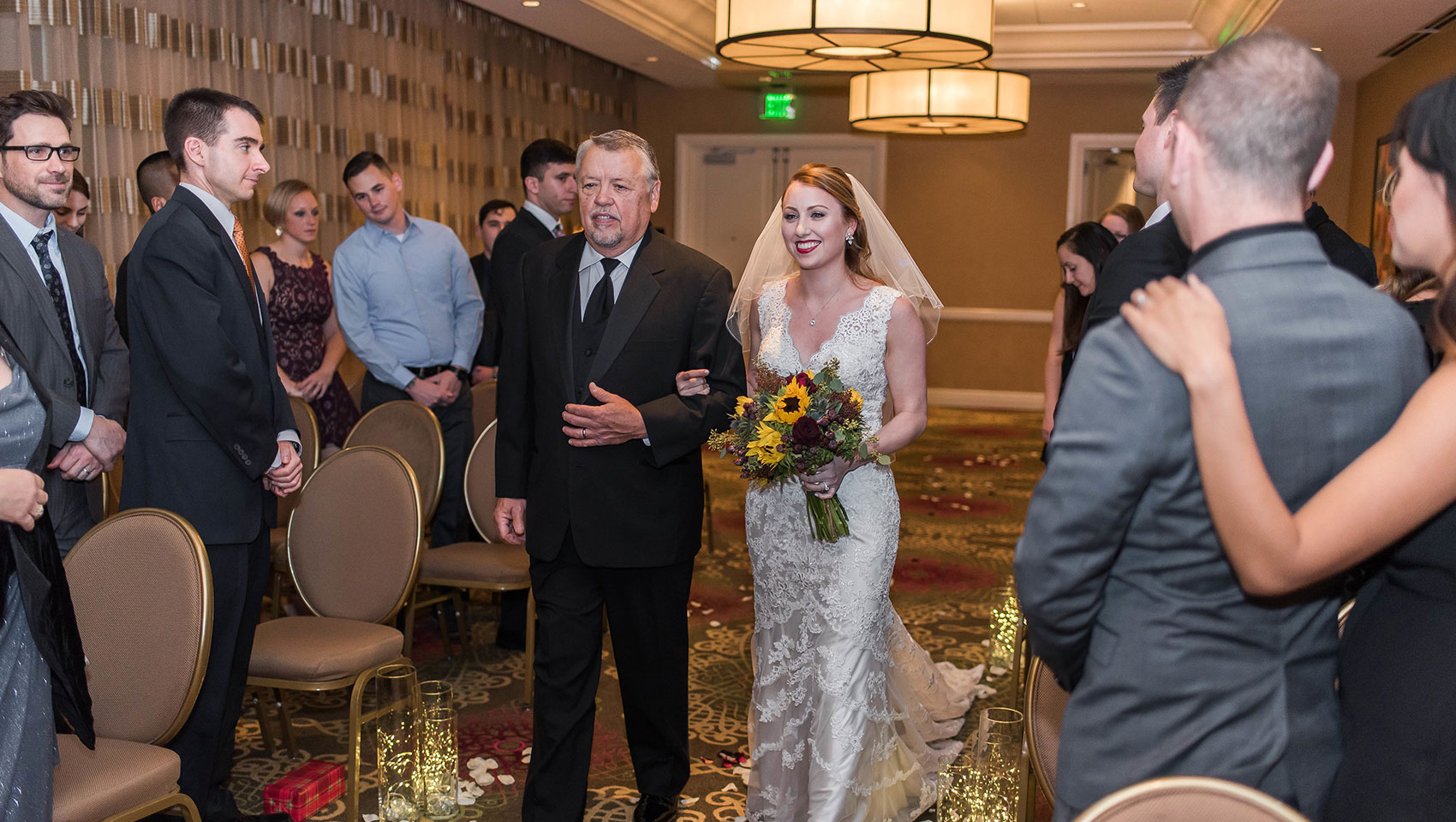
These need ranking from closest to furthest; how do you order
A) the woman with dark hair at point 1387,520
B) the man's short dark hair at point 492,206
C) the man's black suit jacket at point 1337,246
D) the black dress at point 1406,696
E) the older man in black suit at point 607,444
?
the woman with dark hair at point 1387,520 → the black dress at point 1406,696 → the man's black suit jacket at point 1337,246 → the older man in black suit at point 607,444 → the man's short dark hair at point 492,206

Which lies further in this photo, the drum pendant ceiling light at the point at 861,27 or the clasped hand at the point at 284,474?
the drum pendant ceiling light at the point at 861,27

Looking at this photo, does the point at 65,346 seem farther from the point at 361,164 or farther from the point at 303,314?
the point at 361,164

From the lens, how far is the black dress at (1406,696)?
1.38 m

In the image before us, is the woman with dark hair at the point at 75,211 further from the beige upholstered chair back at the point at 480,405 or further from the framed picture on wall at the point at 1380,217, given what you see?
the framed picture on wall at the point at 1380,217

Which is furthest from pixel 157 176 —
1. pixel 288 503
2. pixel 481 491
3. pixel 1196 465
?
pixel 1196 465

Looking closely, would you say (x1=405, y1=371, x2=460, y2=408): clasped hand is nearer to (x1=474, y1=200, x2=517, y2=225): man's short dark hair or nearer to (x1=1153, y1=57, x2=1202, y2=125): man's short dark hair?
(x1=474, y1=200, x2=517, y2=225): man's short dark hair

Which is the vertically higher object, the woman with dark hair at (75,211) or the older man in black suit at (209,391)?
the woman with dark hair at (75,211)

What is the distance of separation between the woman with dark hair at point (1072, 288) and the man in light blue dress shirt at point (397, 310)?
9.08 feet

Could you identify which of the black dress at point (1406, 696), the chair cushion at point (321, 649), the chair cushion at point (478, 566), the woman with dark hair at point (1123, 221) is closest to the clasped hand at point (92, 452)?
the chair cushion at point (321, 649)

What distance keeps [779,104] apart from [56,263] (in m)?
9.91

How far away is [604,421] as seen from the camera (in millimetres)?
2801

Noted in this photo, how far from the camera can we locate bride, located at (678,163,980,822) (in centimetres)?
300

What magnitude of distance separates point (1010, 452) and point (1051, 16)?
159 inches

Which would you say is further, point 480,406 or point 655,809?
point 480,406
